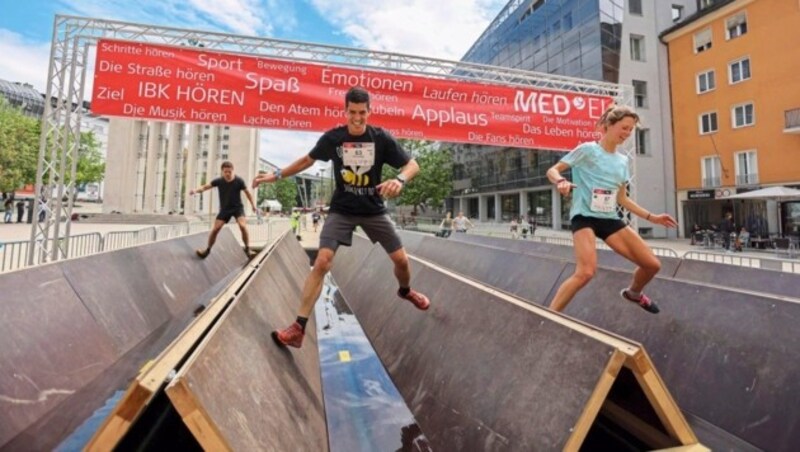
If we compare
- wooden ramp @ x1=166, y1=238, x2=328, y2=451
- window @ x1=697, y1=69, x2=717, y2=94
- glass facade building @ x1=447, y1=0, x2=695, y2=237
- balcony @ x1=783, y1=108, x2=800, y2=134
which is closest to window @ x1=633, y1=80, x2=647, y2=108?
glass facade building @ x1=447, y1=0, x2=695, y2=237

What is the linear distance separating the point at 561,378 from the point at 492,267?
5213 millimetres

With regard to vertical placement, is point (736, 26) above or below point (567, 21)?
below

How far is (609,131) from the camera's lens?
11.5 ft

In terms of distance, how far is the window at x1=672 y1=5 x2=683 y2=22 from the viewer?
2858cm

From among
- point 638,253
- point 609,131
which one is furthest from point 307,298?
point 609,131

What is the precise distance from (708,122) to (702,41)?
5.18m

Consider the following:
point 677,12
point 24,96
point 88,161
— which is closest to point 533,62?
point 677,12

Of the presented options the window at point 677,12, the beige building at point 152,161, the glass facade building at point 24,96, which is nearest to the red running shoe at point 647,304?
the window at point 677,12

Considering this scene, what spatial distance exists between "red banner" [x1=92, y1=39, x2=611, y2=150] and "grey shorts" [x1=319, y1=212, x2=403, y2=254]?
6.51m

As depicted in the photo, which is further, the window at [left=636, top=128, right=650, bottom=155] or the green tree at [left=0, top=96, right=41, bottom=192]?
the green tree at [left=0, top=96, right=41, bottom=192]

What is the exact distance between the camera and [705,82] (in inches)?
991

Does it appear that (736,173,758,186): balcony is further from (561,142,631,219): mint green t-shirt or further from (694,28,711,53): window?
→ (561,142,631,219): mint green t-shirt

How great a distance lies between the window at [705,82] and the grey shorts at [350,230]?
29699mm

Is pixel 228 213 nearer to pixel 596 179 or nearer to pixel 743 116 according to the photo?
pixel 596 179
